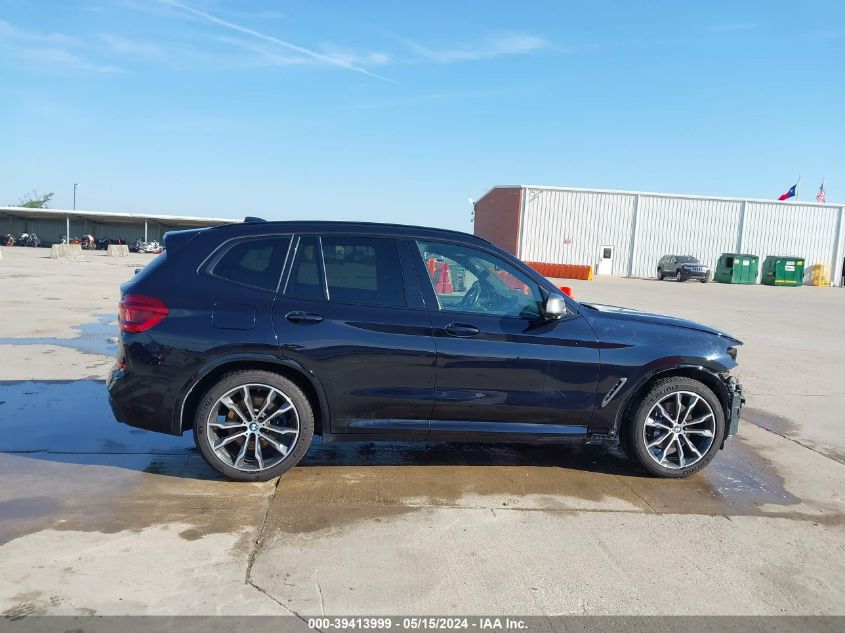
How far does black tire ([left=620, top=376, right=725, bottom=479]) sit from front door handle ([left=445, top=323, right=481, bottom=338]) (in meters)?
1.40

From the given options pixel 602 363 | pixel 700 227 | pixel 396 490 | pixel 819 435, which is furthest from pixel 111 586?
pixel 700 227

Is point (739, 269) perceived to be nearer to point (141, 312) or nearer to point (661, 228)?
point (661, 228)

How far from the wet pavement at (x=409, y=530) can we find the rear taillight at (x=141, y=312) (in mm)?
1091

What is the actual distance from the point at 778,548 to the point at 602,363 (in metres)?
1.55

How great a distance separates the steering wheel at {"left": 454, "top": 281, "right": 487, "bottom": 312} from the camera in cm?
464

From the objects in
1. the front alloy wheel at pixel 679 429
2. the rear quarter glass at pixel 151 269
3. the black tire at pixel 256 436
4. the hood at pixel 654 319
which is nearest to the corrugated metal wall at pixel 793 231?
the hood at pixel 654 319

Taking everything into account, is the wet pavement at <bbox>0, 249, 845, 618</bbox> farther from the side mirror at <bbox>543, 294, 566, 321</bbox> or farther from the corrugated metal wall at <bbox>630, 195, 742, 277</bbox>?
the corrugated metal wall at <bbox>630, 195, 742, 277</bbox>

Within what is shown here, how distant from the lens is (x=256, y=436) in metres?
4.43

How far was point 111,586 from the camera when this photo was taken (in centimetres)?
311

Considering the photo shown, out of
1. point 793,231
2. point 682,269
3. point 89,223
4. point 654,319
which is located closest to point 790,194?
point 793,231

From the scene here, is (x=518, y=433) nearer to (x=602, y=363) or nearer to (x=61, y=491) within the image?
(x=602, y=363)

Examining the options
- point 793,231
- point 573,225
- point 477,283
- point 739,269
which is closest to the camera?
point 477,283

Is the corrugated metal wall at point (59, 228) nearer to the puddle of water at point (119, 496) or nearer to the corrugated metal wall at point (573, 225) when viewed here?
the corrugated metal wall at point (573, 225)

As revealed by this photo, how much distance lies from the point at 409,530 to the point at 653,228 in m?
45.2
